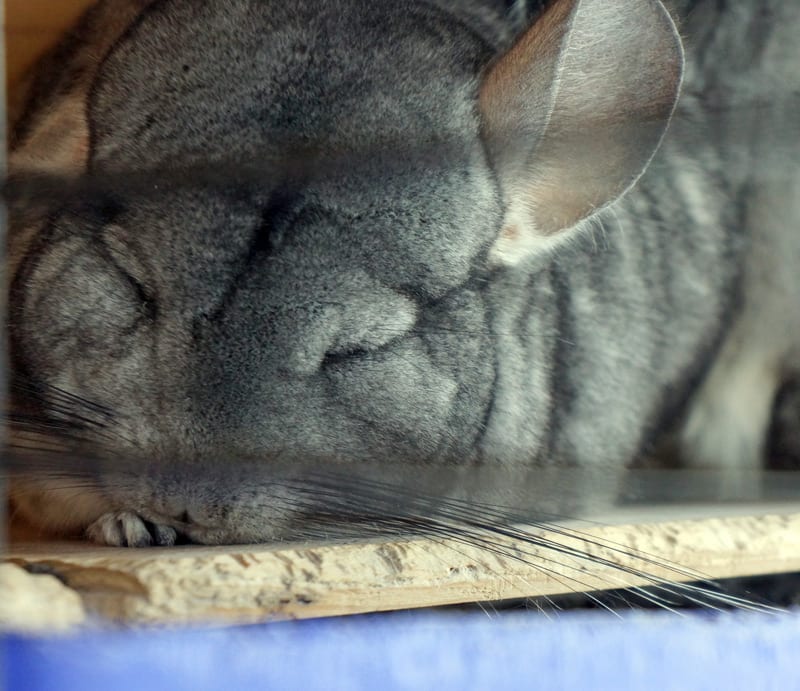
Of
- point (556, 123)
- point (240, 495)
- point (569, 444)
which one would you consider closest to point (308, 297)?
point (240, 495)

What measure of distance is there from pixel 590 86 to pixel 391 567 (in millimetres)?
589

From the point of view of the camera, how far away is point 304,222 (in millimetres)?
1076

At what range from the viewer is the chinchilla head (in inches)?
41.4

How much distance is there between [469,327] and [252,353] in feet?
1.27

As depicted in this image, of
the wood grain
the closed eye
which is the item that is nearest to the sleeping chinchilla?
the closed eye

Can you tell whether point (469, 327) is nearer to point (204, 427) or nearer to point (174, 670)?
point (204, 427)

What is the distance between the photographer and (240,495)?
1074 mm

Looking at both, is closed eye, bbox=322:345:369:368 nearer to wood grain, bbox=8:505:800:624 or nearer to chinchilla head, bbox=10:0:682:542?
chinchilla head, bbox=10:0:682:542

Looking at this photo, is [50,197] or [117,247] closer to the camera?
[50,197]

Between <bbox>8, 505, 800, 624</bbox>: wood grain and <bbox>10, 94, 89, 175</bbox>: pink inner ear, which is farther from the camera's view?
<bbox>10, 94, 89, 175</bbox>: pink inner ear

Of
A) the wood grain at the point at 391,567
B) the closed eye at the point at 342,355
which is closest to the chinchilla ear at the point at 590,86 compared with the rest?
the closed eye at the point at 342,355

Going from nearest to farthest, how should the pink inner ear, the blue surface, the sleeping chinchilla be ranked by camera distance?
the blue surface
the sleeping chinchilla
the pink inner ear

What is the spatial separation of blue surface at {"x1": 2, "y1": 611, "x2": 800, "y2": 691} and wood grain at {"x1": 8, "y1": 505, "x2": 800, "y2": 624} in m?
0.02

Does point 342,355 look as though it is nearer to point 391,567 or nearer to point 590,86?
point 391,567
